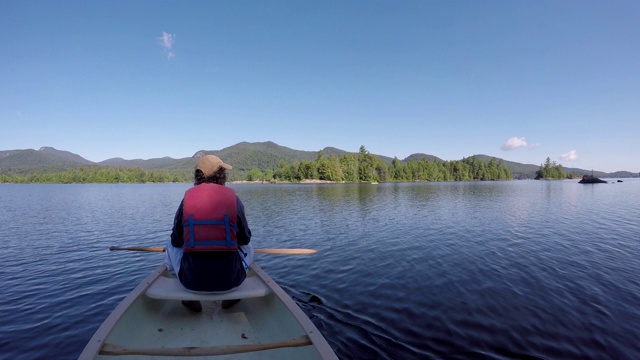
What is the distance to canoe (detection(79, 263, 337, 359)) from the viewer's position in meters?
3.40

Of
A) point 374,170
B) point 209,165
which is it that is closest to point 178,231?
point 209,165

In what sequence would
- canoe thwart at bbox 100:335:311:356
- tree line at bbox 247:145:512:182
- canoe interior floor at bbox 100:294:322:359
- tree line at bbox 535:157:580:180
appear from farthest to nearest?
tree line at bbox 535:157:580:180 → tree line at bbox 247:145:512:182 → canoe interior floor at bbox 100:294:322:359 → canoe thwart at bbox 100:335:311:356

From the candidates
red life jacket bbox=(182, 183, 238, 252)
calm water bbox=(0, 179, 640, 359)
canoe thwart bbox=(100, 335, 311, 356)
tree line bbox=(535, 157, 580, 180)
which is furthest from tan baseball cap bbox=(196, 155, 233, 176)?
tree line bbox=(535, 157, 580, 180)

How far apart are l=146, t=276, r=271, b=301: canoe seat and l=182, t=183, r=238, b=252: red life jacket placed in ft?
2.60

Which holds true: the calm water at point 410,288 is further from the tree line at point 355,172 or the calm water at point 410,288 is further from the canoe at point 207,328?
the tree line at point 355,172

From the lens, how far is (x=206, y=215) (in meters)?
3.96

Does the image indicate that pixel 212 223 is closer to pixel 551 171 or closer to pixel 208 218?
pixel 208 218

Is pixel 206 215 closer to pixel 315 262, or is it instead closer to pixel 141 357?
pixel 141 357

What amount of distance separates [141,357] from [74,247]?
52.3ft

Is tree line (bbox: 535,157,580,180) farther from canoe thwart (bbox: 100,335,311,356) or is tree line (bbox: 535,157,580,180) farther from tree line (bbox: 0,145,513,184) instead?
canoe thwart (bbox: 100,335,311,356)

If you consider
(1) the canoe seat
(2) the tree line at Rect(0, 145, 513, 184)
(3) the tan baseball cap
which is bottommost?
(1) the canoe seat

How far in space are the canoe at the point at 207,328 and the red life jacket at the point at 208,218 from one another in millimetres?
890

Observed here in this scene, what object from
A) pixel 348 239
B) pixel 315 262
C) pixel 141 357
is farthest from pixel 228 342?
pixel 348 239

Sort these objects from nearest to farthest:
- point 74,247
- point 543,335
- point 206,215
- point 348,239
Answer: point 206,215 < point 543,335 < point 74,247 < point 348,239
